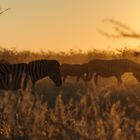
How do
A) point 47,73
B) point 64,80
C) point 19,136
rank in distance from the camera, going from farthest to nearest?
point 64,80 < point 47,73 < point 19,136

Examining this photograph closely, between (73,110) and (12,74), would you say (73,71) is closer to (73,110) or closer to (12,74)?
(12,74)

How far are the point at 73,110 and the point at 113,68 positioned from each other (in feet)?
36.8

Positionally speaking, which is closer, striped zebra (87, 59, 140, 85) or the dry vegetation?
the dry vegetation

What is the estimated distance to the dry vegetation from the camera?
5.84 metres

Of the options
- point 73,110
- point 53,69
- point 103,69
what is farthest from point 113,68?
point 73,110

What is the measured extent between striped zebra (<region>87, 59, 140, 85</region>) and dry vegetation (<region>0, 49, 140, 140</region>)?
33cm

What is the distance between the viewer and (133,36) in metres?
5.75

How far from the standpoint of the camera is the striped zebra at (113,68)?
19.5 metres

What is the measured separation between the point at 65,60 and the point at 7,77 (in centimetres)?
1157

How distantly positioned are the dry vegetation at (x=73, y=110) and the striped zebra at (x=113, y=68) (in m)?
0.33

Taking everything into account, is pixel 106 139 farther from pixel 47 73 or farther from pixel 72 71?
pixel 72 71

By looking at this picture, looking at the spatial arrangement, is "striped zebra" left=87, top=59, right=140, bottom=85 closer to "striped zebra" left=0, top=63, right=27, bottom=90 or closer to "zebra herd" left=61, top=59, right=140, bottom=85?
"zebra herd" left=61, top=59, right=140, bottom=85

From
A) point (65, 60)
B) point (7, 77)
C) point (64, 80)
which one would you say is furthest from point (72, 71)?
point (65, 60)

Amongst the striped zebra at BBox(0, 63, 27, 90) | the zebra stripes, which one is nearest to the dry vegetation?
the zebra stripes
